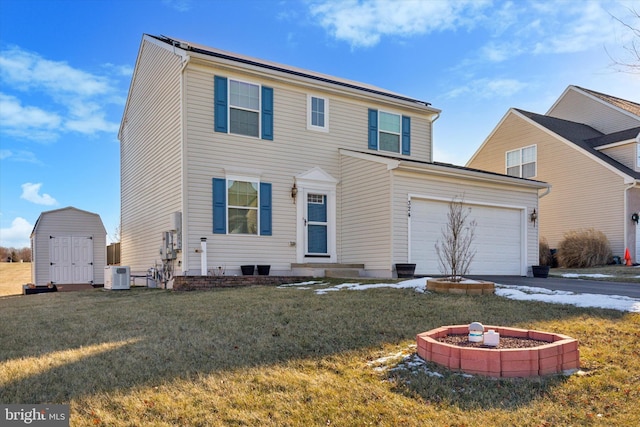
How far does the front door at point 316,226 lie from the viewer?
1302 centimetres

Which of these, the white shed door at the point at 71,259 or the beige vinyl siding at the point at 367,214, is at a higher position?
the beige vinyl siding at the point at 367,214

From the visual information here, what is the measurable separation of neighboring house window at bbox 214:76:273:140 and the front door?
216 centimetres

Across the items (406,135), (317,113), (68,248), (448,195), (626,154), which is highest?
(317,113)

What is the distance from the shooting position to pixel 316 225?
13.2m

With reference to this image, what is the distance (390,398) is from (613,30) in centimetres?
856

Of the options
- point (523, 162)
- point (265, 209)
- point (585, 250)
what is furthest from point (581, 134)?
point (265, 209)

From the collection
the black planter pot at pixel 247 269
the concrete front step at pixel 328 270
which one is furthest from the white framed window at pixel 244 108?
the concrete front step at pixel 328 270

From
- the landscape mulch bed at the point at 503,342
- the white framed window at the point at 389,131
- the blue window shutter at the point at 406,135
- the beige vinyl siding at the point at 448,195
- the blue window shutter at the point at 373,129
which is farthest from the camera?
the blue window shutter at the point at 406,135

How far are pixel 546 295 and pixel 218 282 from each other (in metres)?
6.72

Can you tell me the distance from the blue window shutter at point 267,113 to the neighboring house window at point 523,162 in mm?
14248

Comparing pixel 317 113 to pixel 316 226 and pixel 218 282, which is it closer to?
pixel 316 226

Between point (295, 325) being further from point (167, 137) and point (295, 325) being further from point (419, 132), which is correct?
point (419, 132)

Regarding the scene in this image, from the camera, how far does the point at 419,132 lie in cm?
1547

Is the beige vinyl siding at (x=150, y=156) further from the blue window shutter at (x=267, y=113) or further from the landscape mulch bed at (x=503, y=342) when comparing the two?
the landscape mulch bed at (x=503, y=342)
